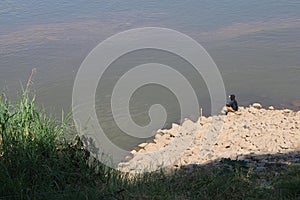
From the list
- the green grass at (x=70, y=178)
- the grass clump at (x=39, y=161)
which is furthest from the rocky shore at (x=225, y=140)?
the grass clump at (x=39, y=161)

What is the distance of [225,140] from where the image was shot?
8.16m

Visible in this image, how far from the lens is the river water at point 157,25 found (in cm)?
1122

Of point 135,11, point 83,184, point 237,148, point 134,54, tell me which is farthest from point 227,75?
point 83,184

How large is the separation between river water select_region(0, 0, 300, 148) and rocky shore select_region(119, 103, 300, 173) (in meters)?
0.87

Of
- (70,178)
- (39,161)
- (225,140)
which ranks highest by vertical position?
(225,140)

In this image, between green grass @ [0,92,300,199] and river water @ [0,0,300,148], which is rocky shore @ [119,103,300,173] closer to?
river water @ [0,0,300,148]

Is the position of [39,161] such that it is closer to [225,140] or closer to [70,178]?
[70,178]

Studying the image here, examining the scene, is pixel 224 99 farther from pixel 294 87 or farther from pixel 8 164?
pixel 8 164

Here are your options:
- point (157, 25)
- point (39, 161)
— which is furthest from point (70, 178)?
point (157, 25)

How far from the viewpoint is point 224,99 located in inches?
432

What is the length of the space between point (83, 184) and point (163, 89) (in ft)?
24.5

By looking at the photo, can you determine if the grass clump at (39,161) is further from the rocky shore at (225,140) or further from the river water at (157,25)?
the river water at (157,25)

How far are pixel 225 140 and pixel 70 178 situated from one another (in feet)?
14.8

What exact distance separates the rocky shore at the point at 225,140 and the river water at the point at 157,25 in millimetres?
871
